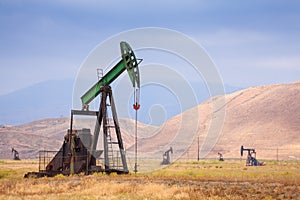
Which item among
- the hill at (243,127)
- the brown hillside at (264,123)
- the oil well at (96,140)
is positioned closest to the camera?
the oil well at (96,140)

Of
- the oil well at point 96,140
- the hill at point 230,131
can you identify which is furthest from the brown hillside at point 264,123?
the oil well at point 96,140

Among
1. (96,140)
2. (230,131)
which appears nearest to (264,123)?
(230,131)

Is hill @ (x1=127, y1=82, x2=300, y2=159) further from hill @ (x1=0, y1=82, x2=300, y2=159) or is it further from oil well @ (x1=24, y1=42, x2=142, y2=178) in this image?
oil well @ (x1=24, y1=42, x2=142, y2=178)

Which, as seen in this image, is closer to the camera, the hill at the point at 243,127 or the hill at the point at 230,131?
the hill at the point at 243,127

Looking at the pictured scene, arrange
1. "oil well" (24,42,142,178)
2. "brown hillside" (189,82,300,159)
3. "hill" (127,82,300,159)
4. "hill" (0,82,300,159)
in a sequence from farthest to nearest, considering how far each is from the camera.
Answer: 1. "hill" (0,82,300,159)
2. "hill" (127,82,300,159)
3. "brown hillside" (189,82,300,159)
4. "oil well" (24,42,142,178)

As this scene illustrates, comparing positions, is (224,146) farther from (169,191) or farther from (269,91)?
(169,191)

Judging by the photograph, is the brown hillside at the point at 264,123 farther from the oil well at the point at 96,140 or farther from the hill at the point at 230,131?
the oil well at the point at 96,140

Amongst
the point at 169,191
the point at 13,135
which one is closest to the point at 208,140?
the point at 13,135

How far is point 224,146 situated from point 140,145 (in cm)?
2187

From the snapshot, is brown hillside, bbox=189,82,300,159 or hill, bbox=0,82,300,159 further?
hill, bbox=0,82,300,159

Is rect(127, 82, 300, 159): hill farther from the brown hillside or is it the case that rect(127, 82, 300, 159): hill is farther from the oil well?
the oil well

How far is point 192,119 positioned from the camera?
410 ft

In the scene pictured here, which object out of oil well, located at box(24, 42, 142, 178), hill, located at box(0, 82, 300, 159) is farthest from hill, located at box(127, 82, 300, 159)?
oil well, located at box(24, 42, 142, 178)

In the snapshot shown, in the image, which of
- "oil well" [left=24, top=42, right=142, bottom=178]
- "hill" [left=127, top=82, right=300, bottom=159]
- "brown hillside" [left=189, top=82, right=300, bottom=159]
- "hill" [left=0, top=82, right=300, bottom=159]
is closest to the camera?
"oil well" [left=24, top=42, right=142, bottom=178]
